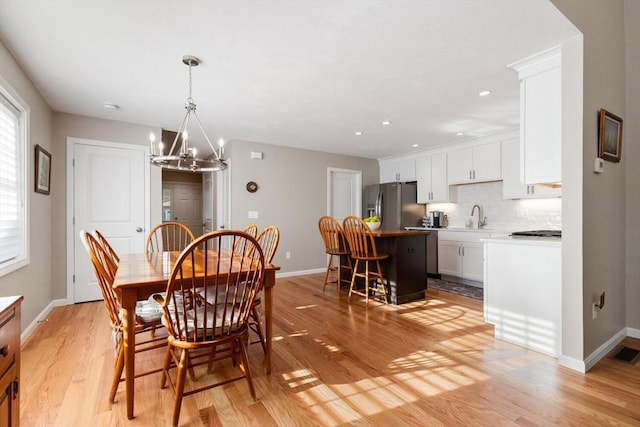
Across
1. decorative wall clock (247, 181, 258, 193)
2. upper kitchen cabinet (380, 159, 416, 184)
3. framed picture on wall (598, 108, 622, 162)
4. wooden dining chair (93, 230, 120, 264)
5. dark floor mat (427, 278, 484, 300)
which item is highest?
upper kitchen cabinet (380, 159, 416, 184)

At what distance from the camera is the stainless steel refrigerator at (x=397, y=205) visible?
18.5ft

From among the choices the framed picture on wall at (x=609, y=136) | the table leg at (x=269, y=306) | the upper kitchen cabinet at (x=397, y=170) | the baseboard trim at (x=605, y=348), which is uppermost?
the upper kitchen cabinet at (x=397, y=170)

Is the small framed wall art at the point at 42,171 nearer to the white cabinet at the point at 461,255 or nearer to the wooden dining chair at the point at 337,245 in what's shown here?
the wooden dining chair at the point at 337,245

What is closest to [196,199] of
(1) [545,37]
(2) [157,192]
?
(2) [157,192]

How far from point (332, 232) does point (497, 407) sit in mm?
2735

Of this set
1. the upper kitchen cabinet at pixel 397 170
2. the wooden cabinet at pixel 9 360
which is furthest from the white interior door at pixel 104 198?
the upper kitchen cabinet at pixel 397 170

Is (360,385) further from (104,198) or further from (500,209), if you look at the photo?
(500,209)

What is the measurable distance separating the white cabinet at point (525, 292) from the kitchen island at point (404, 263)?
40.7 inches

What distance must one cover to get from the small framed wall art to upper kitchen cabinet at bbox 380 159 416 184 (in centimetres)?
534

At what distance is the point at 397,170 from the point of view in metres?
6.21

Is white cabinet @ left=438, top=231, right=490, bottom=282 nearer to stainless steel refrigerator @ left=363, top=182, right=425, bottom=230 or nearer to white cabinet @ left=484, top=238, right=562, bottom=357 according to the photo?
stainless steel refrigerator @ left=363, top=182, right=425, bottom=230

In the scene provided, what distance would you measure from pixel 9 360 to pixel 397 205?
5266 millimetres

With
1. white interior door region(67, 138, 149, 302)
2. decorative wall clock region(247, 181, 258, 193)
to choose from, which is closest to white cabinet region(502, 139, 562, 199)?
decorative wall clock region(247, 181, 258, 193)

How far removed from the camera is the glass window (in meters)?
2.39
